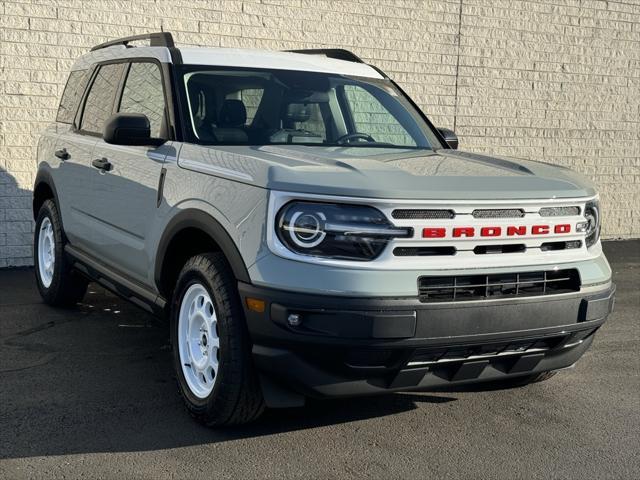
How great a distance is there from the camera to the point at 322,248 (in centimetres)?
370

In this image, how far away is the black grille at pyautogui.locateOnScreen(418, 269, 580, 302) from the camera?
12.3ft

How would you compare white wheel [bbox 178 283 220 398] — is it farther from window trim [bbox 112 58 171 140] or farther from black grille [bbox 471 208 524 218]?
black grille [bbox 471 208 524 218]

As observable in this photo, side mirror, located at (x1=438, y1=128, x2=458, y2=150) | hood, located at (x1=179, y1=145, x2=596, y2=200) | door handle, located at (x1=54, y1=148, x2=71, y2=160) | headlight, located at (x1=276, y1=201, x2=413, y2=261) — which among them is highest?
side mirror, located at (x1=438, y1=128, x2=458, y2=150)

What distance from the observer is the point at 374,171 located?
3.91 metres

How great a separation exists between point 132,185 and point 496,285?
7.63 ft

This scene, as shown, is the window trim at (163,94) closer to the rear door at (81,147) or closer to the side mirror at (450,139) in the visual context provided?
the rear door at (81,147)

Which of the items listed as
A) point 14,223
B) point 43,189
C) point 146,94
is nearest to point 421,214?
point 146,94

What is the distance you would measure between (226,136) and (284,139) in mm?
349

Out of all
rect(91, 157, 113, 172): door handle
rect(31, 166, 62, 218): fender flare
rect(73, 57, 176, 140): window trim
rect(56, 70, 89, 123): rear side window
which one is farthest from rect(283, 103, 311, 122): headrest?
rect(31, 166, 62, 218): fender flare

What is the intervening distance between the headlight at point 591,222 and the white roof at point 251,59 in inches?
78.1

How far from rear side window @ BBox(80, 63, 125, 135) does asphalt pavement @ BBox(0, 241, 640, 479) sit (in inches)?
61.4

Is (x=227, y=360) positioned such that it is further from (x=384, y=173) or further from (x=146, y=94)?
(x=146, y=94)

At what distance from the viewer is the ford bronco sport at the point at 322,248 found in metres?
3.68

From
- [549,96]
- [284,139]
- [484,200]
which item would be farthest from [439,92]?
[484,200]
